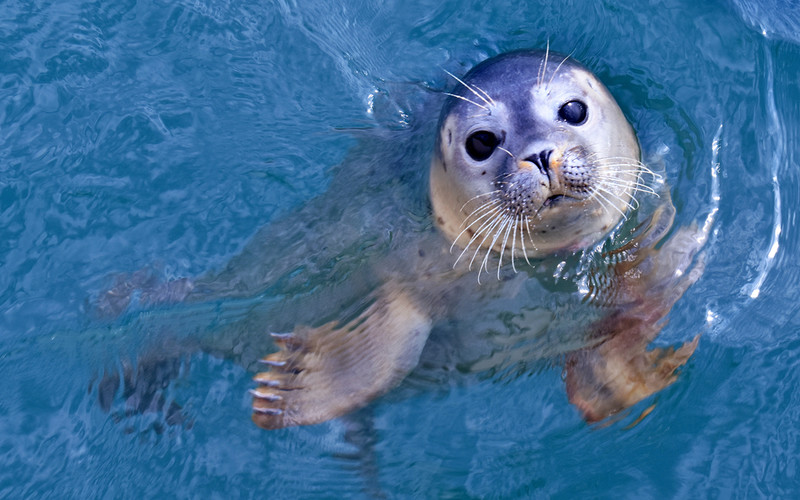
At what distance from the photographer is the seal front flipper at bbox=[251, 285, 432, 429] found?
128 inches

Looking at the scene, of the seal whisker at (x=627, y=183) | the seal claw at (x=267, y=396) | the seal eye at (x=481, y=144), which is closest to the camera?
the seal whisker at (x=627, y=183)

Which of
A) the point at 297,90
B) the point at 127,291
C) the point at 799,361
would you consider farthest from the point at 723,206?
the point at 127,291

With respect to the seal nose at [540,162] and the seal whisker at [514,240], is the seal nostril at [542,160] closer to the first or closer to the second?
the seal nose at [540,162]

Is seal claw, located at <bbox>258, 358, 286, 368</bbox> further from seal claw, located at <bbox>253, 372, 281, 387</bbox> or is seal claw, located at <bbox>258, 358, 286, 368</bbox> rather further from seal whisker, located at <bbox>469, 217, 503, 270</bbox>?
seal whisker, located at <bbox>469, 217, 503, 270</bbox>

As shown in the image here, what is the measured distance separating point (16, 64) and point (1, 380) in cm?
165

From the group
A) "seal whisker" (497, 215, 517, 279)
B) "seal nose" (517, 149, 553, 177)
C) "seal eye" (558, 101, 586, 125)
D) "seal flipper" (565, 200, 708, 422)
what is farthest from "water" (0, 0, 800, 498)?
"seal nose" (517, 149, 553, 177)

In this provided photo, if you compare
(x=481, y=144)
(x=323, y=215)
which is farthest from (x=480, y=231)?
(x=323, y=215)

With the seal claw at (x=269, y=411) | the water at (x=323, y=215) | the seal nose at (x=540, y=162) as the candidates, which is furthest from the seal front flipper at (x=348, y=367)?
the seal nose at (x=540, y=162)

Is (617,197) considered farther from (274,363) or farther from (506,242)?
(274,363)

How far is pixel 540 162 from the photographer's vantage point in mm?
2945

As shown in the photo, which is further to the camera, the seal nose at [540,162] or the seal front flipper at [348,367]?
the seal front flipper at [348,367]

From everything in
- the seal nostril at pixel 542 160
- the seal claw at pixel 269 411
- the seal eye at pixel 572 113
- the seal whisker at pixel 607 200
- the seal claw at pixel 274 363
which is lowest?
the seal claw at pixel 269 411

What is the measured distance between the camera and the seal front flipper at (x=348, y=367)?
3244 millimetres

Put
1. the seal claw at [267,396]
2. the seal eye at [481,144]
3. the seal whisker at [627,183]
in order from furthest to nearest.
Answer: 1. the seal claw at [267,396]
2. the seal eye at [481,144]
3. the seal whisker at [627,183]
